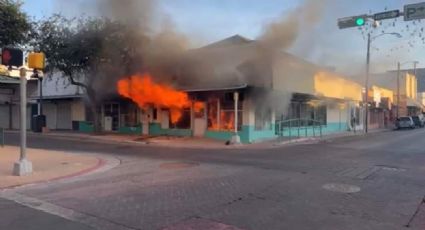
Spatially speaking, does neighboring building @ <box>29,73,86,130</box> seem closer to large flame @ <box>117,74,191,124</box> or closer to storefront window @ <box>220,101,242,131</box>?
large flame @ <box>117,74,191,124</box>

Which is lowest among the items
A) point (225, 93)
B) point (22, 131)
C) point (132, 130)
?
point (132, 130)

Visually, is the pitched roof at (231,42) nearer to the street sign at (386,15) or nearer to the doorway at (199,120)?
the doorway at (199,120)

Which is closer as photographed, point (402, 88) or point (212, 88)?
point (212, 88)

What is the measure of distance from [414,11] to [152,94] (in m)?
14.2

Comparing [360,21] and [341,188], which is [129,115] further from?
[341,188]

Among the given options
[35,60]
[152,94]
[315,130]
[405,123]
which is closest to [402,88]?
[405,123]

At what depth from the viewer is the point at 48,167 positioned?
11.2 metres

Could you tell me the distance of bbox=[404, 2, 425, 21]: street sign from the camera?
11.6 m

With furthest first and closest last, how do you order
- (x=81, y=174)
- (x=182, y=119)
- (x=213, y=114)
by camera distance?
(x=182, y=119) → (x=213, y=114) → (x=81, y=174)

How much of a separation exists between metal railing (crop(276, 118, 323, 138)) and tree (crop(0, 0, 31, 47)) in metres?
14.5

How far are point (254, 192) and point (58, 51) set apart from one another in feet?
61.1

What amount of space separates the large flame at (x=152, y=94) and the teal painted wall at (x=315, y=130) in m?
6.31

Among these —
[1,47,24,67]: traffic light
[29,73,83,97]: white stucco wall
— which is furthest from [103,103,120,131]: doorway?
[1,47,24,67]: traffic light

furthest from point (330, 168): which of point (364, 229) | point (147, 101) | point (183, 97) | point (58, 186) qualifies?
point (147, 101)
